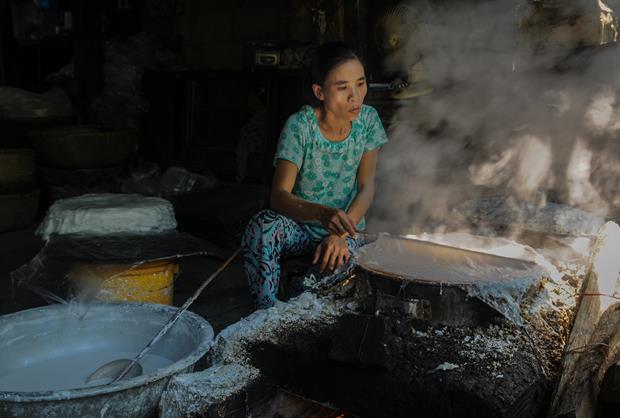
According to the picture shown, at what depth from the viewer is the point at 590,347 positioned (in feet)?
6.84

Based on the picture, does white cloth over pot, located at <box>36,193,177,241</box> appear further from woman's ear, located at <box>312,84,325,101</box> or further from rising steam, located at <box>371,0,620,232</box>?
rising steam, located at <box>371,0,620,232</box>

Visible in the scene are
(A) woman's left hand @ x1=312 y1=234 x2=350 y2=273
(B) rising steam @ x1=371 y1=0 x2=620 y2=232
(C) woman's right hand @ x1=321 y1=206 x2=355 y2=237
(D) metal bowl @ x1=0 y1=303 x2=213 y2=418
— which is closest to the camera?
(D) metal bowl @ x1=0 y1=303 x2=213 y2=418

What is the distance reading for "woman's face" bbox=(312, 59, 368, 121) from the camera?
10.1ft

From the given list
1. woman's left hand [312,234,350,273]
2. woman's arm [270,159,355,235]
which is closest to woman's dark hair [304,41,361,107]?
woman's arm [270,159,355,235]

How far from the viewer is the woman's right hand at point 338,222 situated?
2.67 meters

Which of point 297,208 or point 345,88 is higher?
point 345,88

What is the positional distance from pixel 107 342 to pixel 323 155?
161 cm

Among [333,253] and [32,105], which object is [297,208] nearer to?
[333,253]

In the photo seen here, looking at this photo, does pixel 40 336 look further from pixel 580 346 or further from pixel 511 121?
pixel 511 121

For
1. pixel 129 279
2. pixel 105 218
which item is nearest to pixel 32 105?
pixel 105 218

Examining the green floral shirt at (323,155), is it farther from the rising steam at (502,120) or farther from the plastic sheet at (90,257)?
the rising steam at (502,120)

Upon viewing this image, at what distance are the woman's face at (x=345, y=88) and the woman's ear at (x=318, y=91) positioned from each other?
15mm

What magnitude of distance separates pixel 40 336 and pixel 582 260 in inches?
114

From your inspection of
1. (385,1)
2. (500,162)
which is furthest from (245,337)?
(385,1)
